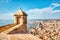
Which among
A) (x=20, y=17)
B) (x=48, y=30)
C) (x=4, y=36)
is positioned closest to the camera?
(x=4, y=36)

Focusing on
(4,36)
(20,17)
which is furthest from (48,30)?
(4,36)

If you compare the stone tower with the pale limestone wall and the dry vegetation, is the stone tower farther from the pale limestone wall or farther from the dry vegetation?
the pale limestone wall

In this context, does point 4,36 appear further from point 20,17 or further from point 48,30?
point 48,30

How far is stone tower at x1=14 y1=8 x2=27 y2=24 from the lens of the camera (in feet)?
10.4

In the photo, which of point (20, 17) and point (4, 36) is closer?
point (4, 36)

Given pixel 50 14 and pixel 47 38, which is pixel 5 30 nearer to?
pixel 47 38

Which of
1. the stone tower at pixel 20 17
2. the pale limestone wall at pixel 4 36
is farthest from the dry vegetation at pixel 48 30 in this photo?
the pale limestone wall at pixel 4 36

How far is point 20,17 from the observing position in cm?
320

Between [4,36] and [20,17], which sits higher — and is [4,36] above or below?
below

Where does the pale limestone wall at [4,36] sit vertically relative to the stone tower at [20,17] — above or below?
below

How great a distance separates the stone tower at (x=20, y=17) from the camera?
10.4 feet

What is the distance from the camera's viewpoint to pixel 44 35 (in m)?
3.25

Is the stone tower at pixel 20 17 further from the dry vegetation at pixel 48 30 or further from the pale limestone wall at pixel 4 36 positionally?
the pale limestone wall at pixel 4 36

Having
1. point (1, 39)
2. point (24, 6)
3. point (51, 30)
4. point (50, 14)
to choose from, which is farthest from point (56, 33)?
point (1, 39)
